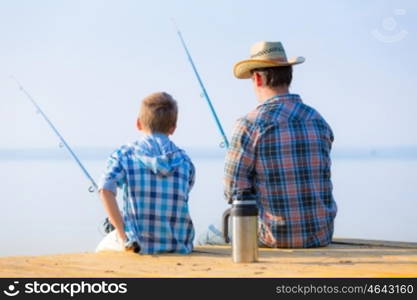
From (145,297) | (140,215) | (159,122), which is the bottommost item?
(145,297)

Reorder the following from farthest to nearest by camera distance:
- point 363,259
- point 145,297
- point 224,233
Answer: point 224,233
point 363,259
point 145,297

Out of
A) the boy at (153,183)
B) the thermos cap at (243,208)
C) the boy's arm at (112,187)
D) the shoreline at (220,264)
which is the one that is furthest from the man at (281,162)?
the boy's arm at (112,187)

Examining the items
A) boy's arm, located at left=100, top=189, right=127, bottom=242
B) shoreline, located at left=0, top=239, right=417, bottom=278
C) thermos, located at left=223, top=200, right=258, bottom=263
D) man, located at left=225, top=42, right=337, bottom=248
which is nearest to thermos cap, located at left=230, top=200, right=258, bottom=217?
thermos, located at left=223, top=200, right=258, bottom=263

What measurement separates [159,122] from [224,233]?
99cm

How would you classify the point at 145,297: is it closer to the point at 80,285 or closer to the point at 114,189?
the point at 80,285

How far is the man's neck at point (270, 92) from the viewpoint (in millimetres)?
5156

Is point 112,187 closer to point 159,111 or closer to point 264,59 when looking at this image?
point 159,111

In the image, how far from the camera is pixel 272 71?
205 inches

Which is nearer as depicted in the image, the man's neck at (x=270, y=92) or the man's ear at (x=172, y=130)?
the man's ear at (x=172, y=130)

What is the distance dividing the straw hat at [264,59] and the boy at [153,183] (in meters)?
0.49

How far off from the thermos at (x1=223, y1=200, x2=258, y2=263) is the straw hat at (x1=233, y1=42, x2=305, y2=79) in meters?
→ 0.85

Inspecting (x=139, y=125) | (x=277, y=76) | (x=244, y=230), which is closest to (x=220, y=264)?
(x=244, y=230)

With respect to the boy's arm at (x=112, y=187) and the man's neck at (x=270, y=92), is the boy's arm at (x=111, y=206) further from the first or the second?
the man's neck at (x=270, y=92)

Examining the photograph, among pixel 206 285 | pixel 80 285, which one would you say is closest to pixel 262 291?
pixel 206 285
